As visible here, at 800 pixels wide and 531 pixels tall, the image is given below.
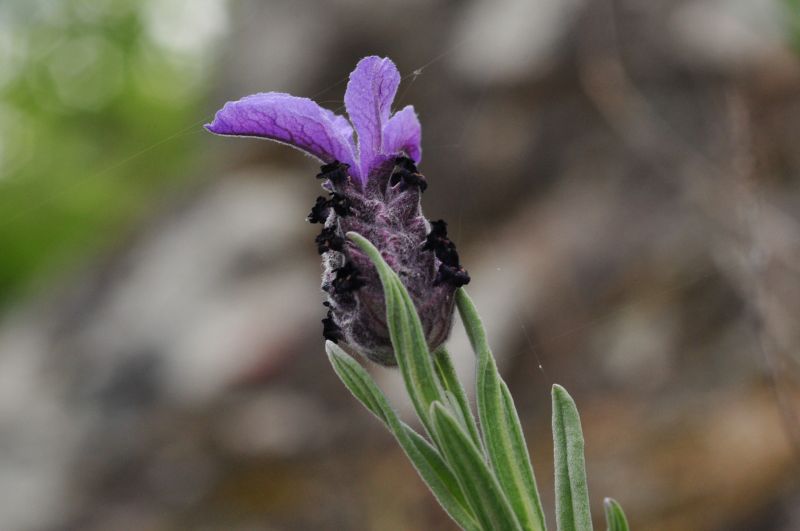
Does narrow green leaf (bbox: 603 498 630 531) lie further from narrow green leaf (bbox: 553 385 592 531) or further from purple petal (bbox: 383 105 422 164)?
purple petal (bbox: 383 105 422 164)

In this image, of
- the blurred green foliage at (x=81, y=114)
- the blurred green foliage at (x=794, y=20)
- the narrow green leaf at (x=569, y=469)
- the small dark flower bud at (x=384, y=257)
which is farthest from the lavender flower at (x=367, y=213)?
the blurred green foliage at (x=81, y=114)

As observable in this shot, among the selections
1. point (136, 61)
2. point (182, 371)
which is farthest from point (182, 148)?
point (182, 371)

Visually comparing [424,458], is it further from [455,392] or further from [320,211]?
[320,211]

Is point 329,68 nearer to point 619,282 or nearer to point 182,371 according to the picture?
point 182,371

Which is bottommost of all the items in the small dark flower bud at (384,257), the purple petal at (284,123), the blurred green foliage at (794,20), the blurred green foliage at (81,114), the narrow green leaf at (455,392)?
the narrow green leaf at (455,392)

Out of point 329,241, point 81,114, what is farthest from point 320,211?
point 81,114

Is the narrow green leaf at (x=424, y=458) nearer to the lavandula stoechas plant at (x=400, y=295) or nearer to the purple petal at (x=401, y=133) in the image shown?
the lavandula stoechas plant at (x=400, y=295)
